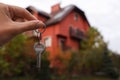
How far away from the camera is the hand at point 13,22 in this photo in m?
1.27

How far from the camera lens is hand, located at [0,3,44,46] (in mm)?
1271

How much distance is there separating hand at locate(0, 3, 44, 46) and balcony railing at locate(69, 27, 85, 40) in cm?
3050

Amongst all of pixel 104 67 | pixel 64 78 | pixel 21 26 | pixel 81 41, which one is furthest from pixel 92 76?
pixel 21 26

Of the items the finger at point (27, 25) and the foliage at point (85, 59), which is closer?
the finger at point (27, 25)

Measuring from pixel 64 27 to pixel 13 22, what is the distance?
97.8ft

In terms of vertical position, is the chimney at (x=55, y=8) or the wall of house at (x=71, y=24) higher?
the chimney at (x=55, y=8)

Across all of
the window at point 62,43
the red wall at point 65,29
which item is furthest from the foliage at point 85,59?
the window at point 62,43

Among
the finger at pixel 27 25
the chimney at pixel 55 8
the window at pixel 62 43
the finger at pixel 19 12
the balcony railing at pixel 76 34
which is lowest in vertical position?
the finger at pixel 27 25

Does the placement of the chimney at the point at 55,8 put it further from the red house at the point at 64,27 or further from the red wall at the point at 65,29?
the red wall at the point at 65,29

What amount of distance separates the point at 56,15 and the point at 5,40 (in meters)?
30.5

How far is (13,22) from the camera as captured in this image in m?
1.33

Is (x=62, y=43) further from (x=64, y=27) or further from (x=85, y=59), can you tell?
(x=85, y=59)

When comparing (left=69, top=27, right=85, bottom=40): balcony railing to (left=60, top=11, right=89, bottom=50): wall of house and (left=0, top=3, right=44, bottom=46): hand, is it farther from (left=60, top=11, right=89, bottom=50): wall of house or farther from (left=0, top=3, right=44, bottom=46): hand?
(left=0, top=3, right=44, bottom=46): hand

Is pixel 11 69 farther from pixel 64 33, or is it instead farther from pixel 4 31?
pixel 4 31
